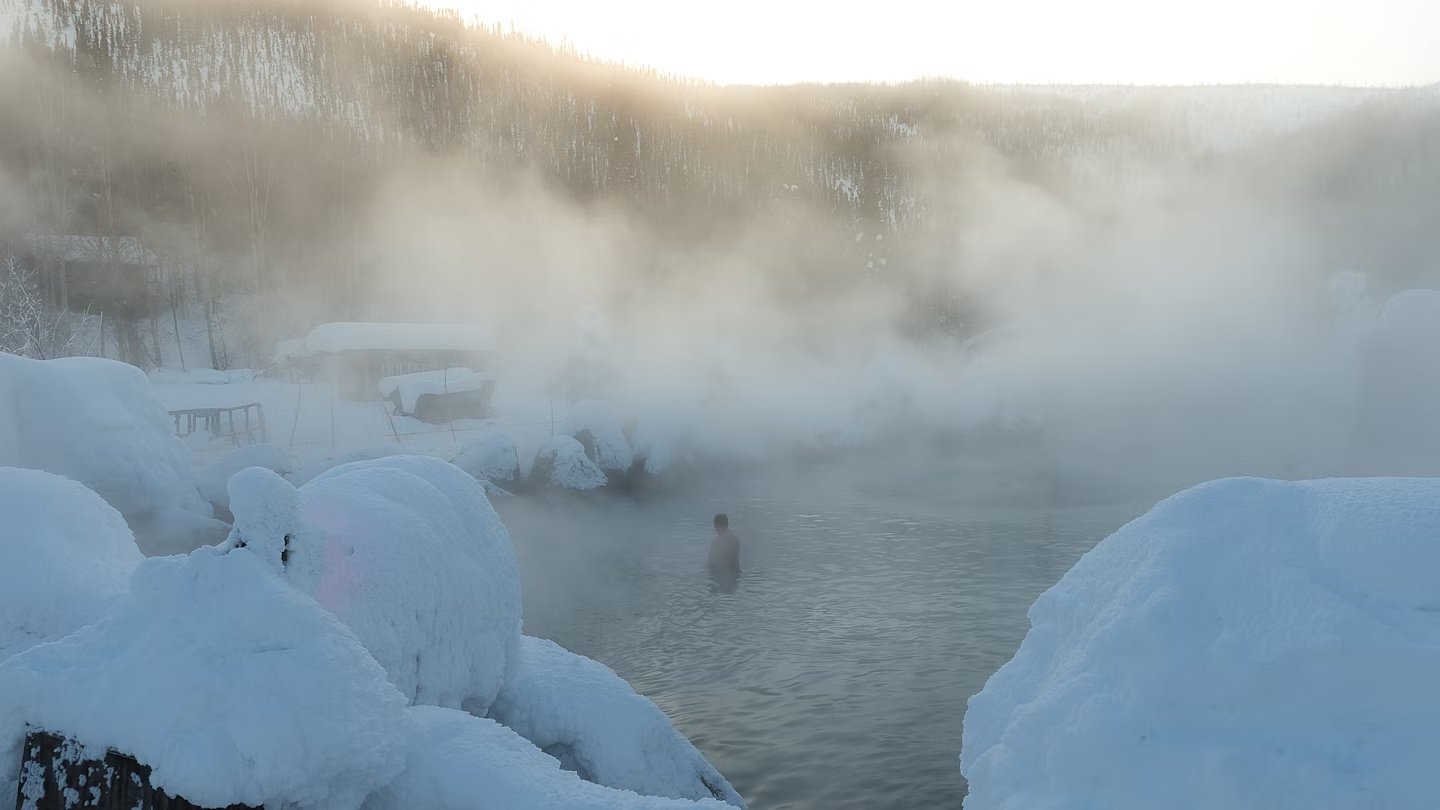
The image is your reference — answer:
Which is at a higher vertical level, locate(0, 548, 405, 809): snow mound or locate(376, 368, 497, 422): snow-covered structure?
locate(0, 548, 405, 809): snow mound

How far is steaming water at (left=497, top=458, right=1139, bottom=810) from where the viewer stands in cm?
907

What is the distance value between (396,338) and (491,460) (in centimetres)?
1236

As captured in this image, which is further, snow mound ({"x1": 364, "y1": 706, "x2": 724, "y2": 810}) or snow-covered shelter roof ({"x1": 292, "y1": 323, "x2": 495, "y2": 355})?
snow-covered shelter roof ({"x1": 292, "y1": 323, "x2": 495, "y2": 355})

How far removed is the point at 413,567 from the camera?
497 cm

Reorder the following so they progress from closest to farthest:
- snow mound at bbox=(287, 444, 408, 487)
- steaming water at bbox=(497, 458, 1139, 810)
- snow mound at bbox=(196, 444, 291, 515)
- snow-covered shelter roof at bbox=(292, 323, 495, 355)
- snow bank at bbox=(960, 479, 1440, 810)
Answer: snow bank at bbox=(960, 479, 1440, 810)
steaming water at bbox=(497, 458, 1139, 810)
snow mound at bbox=(196, 444, 291, 515)
snow mound at bbox=(287, 444, 408, 487)
snow-covered shelter roof at bbox=(292, 323, 495, 355)

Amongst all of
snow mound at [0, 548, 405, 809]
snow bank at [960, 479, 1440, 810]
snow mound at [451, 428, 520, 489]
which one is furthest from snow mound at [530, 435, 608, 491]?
snow bank at [960, 479, 1440, 810]

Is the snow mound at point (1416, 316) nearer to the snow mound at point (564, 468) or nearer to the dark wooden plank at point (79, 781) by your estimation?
the snow mound at point (564, 468)

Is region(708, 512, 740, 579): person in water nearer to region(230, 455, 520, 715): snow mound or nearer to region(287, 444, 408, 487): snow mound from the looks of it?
region(287, 444, 408, 487): snow mound

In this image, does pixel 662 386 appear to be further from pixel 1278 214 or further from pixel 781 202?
pixel 1278 214

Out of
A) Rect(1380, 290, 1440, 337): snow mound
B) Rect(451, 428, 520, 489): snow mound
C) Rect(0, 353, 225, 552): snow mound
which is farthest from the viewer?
Rect(1380, 290, 1440, 337): snow mound

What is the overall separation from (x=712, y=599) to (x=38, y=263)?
33.0m

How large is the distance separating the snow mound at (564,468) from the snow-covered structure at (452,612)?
15.6 meters

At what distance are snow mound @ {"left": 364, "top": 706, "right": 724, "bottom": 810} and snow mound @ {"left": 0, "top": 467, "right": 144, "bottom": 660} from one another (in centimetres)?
199

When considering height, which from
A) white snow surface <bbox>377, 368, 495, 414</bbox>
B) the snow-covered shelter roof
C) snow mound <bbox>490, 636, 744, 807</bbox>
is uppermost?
snow mound <bbox>490, 636, 744, 807</bbox>
